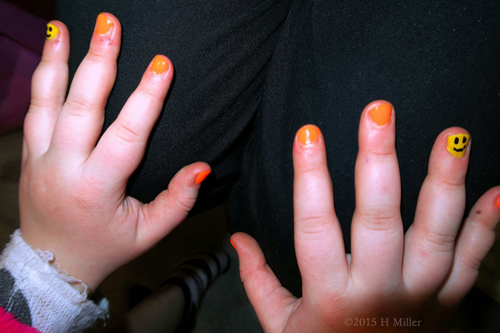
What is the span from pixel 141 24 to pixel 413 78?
0.49 meters

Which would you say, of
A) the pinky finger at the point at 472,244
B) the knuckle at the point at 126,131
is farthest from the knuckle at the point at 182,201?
the pinky finger at the point at 472,244

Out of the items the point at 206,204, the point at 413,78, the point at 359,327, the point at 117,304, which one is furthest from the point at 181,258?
the point at 413,78

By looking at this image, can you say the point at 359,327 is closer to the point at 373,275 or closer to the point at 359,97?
the point at 373,275

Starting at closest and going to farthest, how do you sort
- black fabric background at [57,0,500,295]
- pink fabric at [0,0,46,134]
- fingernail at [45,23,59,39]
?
1. black fabric background at [57,0,500,295]
2. fingernail at [45,23,59,39]
3. pink fabric at [0,0,46,134]

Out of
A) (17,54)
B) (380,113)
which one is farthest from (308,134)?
(17,54)

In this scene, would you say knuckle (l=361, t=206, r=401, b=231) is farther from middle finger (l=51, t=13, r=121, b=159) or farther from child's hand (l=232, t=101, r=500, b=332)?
middle finger (l=51, t=13, r=121, b=159)

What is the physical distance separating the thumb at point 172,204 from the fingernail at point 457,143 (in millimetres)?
430

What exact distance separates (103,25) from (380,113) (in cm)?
51

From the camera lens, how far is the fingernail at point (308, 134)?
1.67 ft

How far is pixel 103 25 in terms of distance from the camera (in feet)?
1.72

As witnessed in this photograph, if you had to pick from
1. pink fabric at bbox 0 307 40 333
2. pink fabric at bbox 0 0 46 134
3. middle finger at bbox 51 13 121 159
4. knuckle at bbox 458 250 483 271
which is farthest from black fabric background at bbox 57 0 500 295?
pink fabric at bbox 0 0 46 134

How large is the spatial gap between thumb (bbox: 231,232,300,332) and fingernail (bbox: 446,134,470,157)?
409 mm

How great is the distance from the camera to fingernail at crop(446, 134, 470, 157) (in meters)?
0.47

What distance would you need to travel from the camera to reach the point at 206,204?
0.76 m
